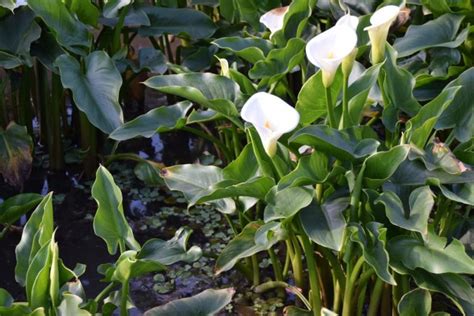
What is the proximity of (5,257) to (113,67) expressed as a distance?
575 mm

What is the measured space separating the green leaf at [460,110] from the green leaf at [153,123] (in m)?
0.55

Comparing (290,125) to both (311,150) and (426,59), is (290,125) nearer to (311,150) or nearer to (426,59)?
(311,150)

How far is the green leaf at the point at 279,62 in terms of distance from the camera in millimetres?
1760

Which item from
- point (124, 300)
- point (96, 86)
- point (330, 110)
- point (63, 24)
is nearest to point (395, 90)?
point (330, 110)

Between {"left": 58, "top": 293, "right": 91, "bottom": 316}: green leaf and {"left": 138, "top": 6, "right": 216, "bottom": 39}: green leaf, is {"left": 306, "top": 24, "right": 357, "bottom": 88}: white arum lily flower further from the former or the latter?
{"left": 138, "top": 6, "right": 216, "bottom": 39}: green leaf

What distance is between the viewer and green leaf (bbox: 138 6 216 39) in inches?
90.6

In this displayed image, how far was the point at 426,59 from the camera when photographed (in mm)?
2049

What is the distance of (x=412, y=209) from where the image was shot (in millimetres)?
1445

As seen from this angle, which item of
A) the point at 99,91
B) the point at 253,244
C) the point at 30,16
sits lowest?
the point at 253,244

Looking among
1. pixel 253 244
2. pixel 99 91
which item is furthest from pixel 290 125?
pixel 99 91

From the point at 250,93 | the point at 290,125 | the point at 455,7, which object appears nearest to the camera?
the point at 290,125

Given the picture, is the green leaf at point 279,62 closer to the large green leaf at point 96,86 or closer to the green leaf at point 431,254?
the large green leaf at point 96,86

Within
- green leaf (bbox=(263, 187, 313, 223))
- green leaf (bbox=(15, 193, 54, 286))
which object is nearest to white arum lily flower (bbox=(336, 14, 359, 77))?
green leaf (bbox=(263, 187, 313, 223))

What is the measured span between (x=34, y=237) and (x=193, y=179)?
0.36m
